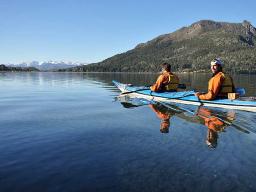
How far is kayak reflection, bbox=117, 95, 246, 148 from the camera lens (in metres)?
14.2

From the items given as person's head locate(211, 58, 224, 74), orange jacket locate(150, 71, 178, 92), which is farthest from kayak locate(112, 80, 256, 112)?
person's head locate(211, 58, 224, 74)

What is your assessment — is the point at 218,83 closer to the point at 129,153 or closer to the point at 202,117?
the point at 202,117

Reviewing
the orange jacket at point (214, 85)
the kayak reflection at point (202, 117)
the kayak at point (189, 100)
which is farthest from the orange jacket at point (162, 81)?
the orange jacket at point (214, 85)

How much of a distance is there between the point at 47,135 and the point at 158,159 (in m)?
5.66

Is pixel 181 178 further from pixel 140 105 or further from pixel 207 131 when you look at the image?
pixel 140 105

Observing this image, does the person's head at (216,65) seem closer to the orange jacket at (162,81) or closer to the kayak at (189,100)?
the kayak at (189,100)

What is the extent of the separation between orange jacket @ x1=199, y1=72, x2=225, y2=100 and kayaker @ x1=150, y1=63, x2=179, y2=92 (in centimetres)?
425

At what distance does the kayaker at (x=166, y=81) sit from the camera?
81.2ft

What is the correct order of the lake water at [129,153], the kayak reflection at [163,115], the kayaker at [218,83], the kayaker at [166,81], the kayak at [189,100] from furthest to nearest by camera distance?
the kayaker at [166,81]
the kayak at [189,100]
the kayaker at [218,83]
the kayak reflection at [163,115]
the lake water at [129,153]

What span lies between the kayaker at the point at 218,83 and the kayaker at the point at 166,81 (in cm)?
438

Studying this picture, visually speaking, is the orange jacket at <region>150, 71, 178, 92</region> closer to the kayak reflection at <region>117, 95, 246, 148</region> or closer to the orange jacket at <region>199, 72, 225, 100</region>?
the kayak reflection at <region>117, 95, 246, 148</region>

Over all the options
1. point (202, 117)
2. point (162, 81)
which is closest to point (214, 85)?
point (202, 117)

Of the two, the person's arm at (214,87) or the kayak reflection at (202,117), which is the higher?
the person's arm at (214,87)

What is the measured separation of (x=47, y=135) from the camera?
13750 mm
